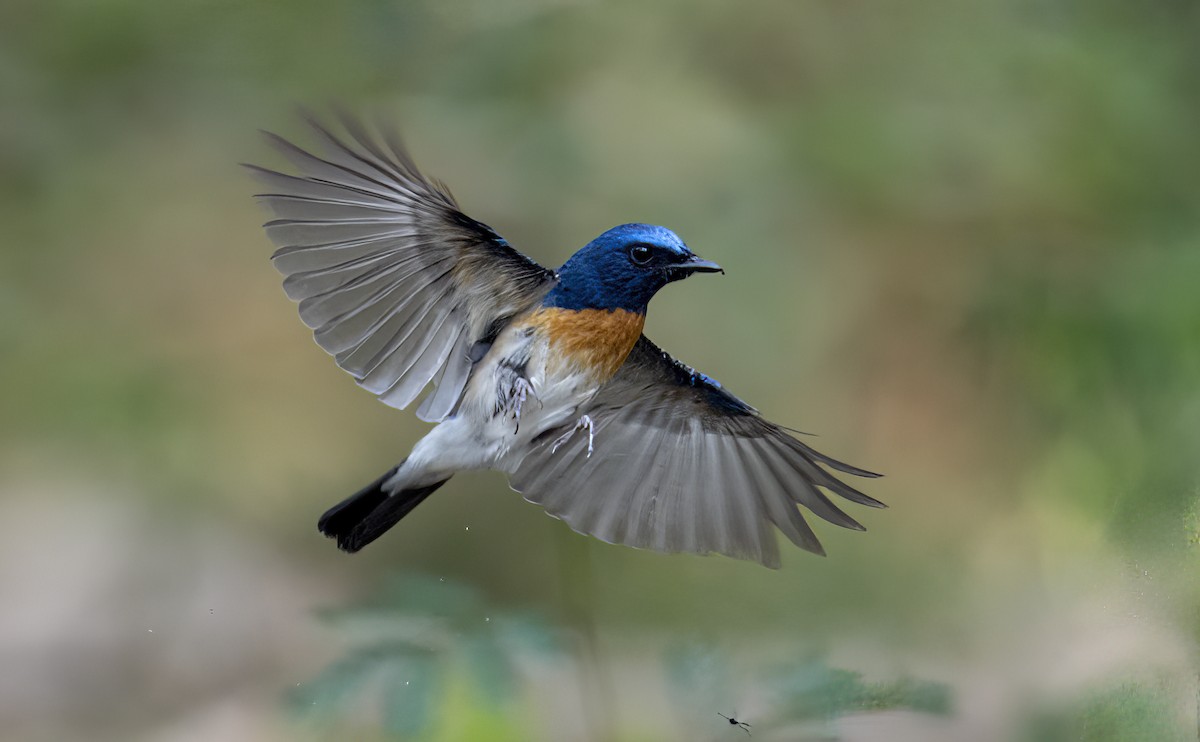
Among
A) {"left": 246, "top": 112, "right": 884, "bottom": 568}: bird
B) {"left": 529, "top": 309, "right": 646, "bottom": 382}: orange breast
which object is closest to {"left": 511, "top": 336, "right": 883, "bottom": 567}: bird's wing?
{"left": 246, "top": 112, "right": 884, "bottom": 568}: bird

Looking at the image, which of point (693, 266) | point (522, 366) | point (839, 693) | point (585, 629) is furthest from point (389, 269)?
point (839, 693)

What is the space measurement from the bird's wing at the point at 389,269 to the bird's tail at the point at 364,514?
0.13 m

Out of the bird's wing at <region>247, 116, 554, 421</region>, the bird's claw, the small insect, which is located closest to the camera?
the bird's wing at <region>247, 116, 554, 421</region>

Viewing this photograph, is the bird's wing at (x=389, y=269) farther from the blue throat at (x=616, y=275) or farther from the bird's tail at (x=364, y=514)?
the bird's tail at (x=364, y=514)

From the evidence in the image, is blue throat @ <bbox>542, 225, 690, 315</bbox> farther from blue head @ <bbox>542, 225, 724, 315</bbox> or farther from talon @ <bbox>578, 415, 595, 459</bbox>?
talon @ <bbox>578, 415, 595, 459</bbox>

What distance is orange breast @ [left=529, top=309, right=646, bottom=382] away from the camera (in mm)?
957

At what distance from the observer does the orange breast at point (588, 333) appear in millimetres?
957

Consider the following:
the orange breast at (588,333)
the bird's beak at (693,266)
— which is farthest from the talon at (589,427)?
the bird's beak at (693,266)

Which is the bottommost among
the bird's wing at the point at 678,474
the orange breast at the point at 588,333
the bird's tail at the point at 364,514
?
the bird's tail at the point at 364,514

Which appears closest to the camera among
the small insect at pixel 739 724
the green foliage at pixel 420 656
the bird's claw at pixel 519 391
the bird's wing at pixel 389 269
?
the bird's wing at pixel 389 269

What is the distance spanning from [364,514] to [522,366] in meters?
0.23

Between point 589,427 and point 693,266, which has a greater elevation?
point 693,266

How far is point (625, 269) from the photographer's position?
94cm

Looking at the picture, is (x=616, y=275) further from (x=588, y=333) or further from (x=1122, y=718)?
(x=1122, y=718)
